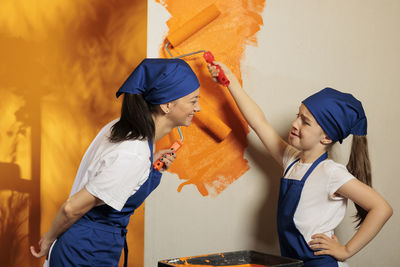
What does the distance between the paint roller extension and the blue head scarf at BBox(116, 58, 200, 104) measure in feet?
0.83

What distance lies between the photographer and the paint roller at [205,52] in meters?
1.59

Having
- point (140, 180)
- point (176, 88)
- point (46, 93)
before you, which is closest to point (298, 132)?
point (176, 88)

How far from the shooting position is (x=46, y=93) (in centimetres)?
171

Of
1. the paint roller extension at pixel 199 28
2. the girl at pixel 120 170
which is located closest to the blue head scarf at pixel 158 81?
the girl at pixel 120 170

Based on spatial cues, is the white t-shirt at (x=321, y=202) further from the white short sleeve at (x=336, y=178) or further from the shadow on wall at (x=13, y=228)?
the shadow on wall at (x=13, y=228)

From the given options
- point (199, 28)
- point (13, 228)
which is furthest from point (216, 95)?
point (13, 228)

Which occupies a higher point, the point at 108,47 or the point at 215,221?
the point at 108,47

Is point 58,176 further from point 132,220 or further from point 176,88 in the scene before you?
point 176,88

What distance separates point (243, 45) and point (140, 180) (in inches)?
29.6

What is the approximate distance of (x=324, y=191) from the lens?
1.48 meters

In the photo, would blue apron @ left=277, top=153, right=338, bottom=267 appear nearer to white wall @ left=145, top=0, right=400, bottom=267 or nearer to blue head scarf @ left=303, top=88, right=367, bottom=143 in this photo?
blue head scarf @ left=303, top=88, right=367, bottom=143

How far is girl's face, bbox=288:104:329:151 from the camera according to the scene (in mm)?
1507

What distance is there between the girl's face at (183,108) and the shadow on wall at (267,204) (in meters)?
0.46

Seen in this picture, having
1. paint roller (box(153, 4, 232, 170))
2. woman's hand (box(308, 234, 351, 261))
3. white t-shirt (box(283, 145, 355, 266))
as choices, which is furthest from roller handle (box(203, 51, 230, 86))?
woman's hand (box(308, 234, 351, 261))
